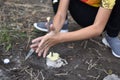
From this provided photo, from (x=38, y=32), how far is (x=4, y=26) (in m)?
0.31

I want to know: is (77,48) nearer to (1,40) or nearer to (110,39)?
(110,39)

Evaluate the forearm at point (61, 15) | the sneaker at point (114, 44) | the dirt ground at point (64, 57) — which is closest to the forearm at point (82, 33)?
the forearm at point (61, 15)

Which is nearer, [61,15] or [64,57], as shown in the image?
[61,15]

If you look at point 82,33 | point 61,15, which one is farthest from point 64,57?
point 82,33

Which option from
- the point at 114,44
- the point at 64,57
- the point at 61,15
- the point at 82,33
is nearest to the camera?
the point at 82,33

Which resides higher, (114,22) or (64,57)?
(114,22)

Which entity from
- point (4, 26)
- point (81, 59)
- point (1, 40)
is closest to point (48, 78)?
point (81, 59)

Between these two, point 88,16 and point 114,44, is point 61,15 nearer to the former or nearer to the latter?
point 88,16

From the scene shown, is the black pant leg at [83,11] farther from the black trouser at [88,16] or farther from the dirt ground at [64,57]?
the dirt ground at [64,57]

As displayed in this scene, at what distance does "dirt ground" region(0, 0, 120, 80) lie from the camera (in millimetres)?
2328

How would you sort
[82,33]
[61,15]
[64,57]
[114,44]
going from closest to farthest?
[82,33] < [61,15] < [64,57] < [114,44]

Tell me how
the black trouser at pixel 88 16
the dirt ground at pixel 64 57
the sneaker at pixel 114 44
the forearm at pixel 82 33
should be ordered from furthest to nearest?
the sneaker at pixel 114 44 < the black trouser at pixel 88 16 < the dirt ground at pixel 64 57 < the forearm at pixel 82 33

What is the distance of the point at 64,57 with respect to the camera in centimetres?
252

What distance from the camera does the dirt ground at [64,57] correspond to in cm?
233
